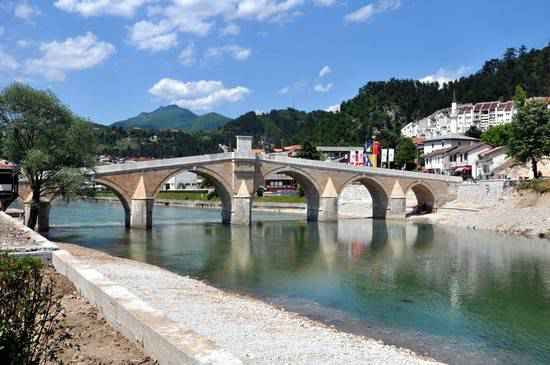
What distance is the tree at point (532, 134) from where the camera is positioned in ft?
118

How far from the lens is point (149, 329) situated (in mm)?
5371

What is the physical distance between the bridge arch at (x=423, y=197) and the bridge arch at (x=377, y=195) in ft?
6.60

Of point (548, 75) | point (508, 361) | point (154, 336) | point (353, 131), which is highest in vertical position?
point (548, 75)

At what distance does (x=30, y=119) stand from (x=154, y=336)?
19438 mm

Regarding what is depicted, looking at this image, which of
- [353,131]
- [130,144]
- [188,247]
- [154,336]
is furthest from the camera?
[130,144]

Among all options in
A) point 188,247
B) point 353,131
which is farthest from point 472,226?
point 353,131

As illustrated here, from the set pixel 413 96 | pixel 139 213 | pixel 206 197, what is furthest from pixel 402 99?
pixel 139 213

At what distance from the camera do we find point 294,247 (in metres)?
24.2

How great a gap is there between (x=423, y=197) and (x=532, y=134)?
10.5 metres

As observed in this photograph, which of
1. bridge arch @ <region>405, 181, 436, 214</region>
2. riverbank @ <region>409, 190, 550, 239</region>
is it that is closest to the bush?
riverbank @ <region>409, 190, 550, 239</region>

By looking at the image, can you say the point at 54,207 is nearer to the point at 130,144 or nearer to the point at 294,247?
A: the point at 294,247

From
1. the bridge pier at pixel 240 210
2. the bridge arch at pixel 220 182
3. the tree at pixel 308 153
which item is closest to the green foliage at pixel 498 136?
the tree at pixel 308 153

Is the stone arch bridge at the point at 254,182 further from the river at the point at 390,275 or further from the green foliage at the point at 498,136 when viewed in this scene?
the green foliage at the point at 498,136

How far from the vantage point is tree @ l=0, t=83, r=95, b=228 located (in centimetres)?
2152
